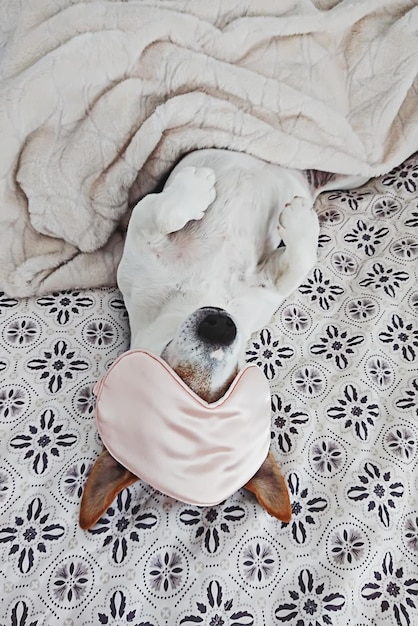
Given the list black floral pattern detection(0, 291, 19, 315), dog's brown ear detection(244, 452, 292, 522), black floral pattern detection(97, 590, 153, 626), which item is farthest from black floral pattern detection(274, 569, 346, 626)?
black floral pattern detection(0, 291, 19, 315)

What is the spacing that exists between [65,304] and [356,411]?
2.18 feet

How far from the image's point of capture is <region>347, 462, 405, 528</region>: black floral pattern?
3.86 feet

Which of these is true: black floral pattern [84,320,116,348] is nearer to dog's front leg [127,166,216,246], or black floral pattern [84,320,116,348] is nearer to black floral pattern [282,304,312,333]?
dog's front leg [127,166,216,246]

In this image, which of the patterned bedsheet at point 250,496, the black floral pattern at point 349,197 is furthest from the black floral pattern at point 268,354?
the black floral pattern at point 349,197

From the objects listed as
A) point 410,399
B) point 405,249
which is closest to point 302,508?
point 410,399

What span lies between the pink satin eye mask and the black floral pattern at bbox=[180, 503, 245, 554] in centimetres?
11

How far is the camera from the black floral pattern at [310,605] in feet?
3.55

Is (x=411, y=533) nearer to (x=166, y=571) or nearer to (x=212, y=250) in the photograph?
(x=166, y=571)

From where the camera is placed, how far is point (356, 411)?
129 centimetres

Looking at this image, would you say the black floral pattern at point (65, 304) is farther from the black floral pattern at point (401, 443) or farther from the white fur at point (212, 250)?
the black floral pattern at point (401, 443)

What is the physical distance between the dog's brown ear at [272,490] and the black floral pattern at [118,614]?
0.90 ft

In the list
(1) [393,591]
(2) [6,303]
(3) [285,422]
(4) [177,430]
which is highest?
(4) [177,430]

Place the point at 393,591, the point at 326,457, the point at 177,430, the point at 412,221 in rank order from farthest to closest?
the point at 412,221
the point at 326,457
the point at 393,591
the point at 177,430

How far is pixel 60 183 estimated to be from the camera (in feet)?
4.74
